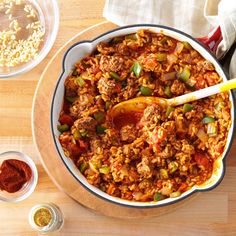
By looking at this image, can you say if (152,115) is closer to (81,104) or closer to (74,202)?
(81,104)

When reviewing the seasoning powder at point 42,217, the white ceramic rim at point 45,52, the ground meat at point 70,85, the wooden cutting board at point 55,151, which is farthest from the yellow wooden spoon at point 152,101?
the seasoning powder at point 42,217

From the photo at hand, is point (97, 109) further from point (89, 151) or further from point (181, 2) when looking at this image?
point (181, 2)

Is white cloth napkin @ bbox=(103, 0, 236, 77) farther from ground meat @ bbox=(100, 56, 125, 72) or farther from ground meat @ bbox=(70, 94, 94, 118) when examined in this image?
ground meat @ bbox=(70, 94, 94, 118)

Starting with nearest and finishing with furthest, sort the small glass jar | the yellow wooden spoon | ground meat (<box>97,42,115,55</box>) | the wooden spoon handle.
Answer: the wooden spoon handle, the yellow wooden spoon, ground meat (<box>97,42,115,55</box>), the small glass jar

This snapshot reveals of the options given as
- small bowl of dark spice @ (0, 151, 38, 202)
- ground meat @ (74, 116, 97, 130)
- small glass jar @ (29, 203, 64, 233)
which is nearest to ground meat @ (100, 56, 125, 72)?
ground meat @ (74, 116, 97, 130)

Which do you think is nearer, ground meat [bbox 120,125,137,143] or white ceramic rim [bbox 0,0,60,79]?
ground meat [bbox 120,125,137,143]

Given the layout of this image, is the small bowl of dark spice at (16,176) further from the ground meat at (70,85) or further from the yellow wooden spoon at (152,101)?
the yellow wooden spoon at (152,101)

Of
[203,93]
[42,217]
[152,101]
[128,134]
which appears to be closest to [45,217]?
[42,217]
